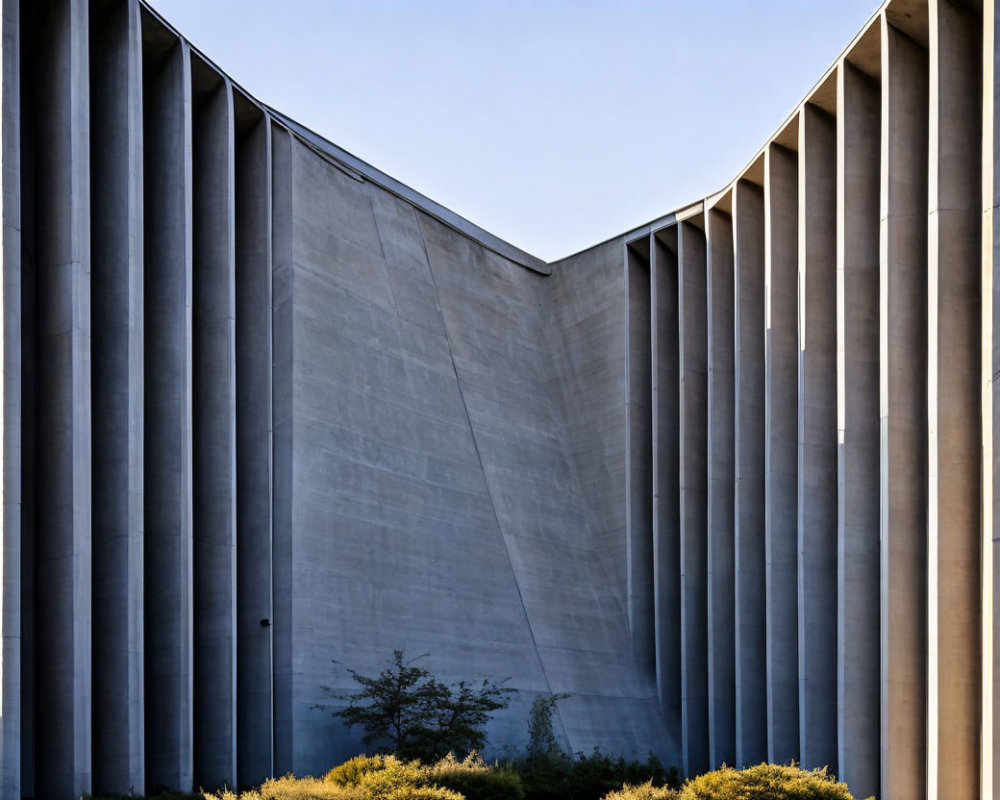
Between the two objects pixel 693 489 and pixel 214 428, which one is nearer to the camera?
pixel 214 428

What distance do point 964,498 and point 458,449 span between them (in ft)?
36.8

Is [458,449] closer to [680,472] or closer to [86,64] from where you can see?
[680,472]

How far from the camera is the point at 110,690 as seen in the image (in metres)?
18.6

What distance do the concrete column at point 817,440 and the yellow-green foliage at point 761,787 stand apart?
6.57 meters

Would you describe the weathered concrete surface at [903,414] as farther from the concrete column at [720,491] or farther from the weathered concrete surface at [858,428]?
the concrete column at [720,491]

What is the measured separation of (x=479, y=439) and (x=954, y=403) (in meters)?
11.4

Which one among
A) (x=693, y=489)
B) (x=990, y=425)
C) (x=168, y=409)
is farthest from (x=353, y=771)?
(x=693, y=489)

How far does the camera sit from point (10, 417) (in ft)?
54.4

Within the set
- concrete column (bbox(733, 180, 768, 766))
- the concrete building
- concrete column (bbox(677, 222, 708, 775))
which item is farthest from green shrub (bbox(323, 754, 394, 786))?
concrete column (bbox(677, 222, 708, 775))

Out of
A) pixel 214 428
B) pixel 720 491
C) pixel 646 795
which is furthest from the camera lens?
pixel 720 491

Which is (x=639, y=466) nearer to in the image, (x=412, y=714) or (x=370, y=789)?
(x=412, y=714)

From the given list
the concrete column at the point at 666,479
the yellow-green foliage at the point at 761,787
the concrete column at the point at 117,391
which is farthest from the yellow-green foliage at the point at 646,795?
the concrete column at the point at 666,479

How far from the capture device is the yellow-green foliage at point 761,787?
1487 centimetres

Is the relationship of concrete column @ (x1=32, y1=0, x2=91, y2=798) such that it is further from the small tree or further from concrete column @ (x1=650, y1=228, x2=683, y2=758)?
concrete column @ (x1=650, y1=228, x2=683, y2=758)
